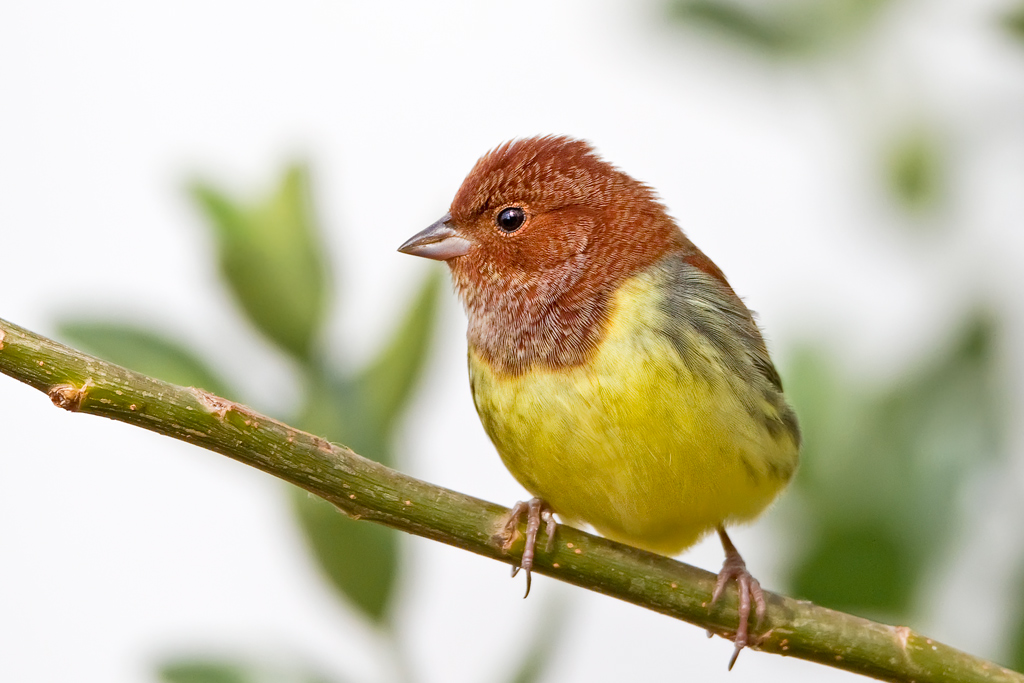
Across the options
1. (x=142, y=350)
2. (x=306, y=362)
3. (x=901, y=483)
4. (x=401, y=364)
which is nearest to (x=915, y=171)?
(x=901, y=483)

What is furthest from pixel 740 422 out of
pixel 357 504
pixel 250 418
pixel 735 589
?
pixel 250 418

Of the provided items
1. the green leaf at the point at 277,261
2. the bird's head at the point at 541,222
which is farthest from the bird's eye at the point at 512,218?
the green leaf at the point at 277,261

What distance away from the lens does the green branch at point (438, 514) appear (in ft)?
3.13

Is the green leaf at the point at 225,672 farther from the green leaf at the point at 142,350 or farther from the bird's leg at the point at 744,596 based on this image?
the bird's leg at the point at 744,596

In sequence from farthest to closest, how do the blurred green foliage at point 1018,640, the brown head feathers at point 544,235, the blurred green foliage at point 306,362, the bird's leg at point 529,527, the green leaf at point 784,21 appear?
the green leaf at point 784,21 < the brown head feathers at point 544,235 < the blurred green foliage at point 1018,640 < the blurred green foliage at point 306,362 < the bird's leg at point 529,527

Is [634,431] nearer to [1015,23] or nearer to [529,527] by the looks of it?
[529,527]

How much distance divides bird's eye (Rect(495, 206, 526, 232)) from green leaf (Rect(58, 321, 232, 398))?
49cm

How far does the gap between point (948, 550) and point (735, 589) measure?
0.29 metres

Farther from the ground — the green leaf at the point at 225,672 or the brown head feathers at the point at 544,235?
the brown head feathers at the point at 544,235

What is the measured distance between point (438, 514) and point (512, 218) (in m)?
0.59

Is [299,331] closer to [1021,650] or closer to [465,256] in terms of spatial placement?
[465,256]

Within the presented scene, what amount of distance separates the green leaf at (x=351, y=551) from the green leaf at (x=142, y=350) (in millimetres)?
176

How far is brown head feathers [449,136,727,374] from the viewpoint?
1.52 meters

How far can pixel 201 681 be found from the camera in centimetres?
136
